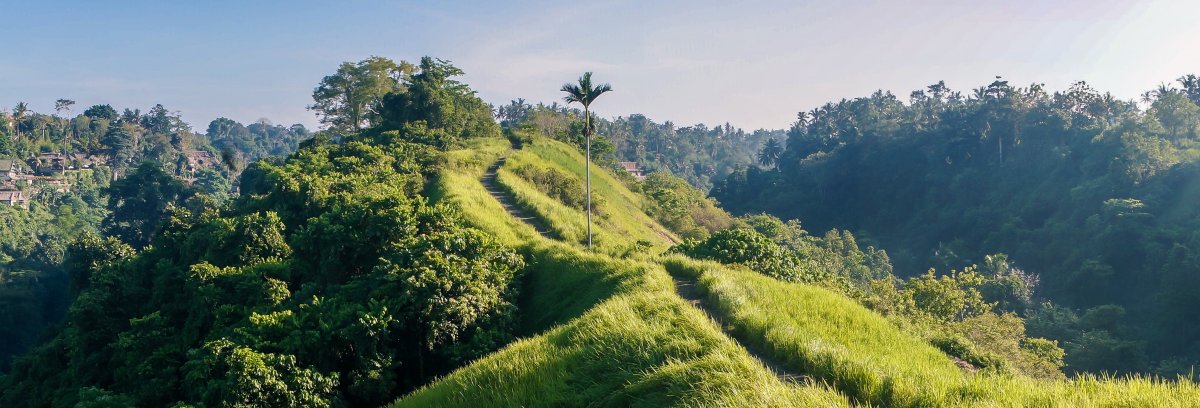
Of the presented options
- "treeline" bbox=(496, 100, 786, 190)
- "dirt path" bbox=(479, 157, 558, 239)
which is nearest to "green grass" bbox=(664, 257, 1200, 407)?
"dirt path" bbox=(479, 157, 558, 239)

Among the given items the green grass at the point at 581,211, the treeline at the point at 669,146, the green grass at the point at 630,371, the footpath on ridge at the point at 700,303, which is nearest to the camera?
the green grass at the point at 630,371

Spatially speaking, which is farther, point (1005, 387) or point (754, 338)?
point (754, 338)

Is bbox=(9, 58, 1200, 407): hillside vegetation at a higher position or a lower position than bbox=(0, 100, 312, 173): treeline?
lower

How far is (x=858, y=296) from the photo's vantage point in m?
18.8

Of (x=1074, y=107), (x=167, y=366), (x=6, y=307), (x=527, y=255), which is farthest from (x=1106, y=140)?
(x=6, y=307)

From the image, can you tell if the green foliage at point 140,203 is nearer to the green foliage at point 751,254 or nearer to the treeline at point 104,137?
the treeline at point 104,137

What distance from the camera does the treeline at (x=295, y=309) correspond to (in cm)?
1409

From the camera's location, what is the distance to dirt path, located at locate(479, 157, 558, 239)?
2562 cm

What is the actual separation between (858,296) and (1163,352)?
35898 mm

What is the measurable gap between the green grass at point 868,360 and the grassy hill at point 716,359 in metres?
0.02

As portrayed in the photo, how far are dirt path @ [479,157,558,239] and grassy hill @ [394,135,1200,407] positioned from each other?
8.32 m

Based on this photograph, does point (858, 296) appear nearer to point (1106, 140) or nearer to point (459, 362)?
point (459, 362)

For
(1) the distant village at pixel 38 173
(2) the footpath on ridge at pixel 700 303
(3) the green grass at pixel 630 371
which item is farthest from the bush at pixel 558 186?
(1) the distant village at pixel 38 173

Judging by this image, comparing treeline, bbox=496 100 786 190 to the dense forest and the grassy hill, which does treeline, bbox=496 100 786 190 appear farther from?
the grassy hill
